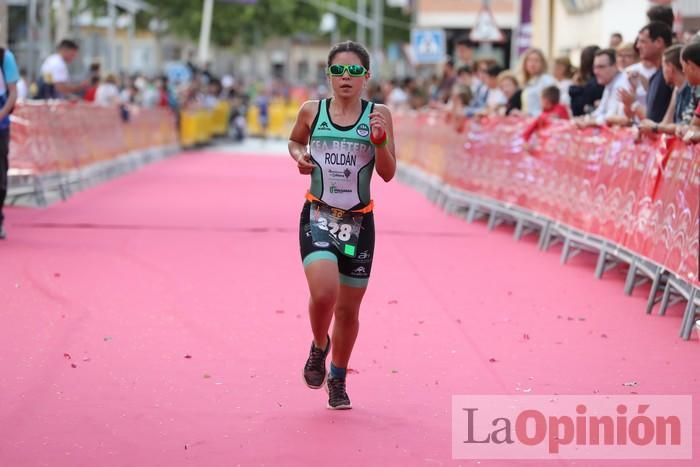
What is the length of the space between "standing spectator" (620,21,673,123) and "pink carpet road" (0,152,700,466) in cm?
148

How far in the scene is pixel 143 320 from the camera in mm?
9609

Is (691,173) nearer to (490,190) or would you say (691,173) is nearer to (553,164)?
(553,164)

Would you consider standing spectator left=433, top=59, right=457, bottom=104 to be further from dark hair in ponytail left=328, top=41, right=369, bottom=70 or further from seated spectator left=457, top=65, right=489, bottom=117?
dark hair in ponytail left=328, top=41, right=369, bottom=70

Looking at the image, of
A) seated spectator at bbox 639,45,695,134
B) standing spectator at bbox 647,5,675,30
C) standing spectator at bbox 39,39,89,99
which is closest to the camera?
seated spectator at bbox 639,45,695,134

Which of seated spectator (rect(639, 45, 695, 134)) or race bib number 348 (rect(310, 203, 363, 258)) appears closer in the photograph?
race bib number 348 (rect(310, 203, 363, 258))

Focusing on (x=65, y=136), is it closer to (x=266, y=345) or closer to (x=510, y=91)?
(x=510, y=91)

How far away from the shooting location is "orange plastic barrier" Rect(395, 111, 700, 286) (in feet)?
33.6

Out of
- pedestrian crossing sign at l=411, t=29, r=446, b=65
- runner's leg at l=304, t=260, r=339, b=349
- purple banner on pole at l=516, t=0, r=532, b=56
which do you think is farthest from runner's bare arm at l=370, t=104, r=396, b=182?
pedestrian crossing sign at l=411, t=29, r=446, b=65

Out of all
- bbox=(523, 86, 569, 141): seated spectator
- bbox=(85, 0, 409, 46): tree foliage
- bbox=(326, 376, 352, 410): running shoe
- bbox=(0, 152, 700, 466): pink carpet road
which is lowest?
bbox=(0, 152, 700, 466): pink carpet road

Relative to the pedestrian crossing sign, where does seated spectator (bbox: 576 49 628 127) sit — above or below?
below

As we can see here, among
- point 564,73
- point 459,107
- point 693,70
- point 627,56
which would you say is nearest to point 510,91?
point 564,73

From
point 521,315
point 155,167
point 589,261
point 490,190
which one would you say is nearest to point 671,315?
point 521,315

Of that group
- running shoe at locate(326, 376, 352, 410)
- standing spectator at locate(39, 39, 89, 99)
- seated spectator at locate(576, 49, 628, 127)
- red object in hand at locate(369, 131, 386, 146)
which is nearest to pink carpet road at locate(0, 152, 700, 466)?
running shoe at locate(326, 376, 352, 410)

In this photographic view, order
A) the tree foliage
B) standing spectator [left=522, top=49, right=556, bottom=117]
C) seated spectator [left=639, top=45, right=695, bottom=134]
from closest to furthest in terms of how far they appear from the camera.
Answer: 1. seated spectator [left=639, top=45, right=695, bottom=134]
2. standing spectator [left=522, top=49, right=556, bottom=117]
3. the tree foliage
